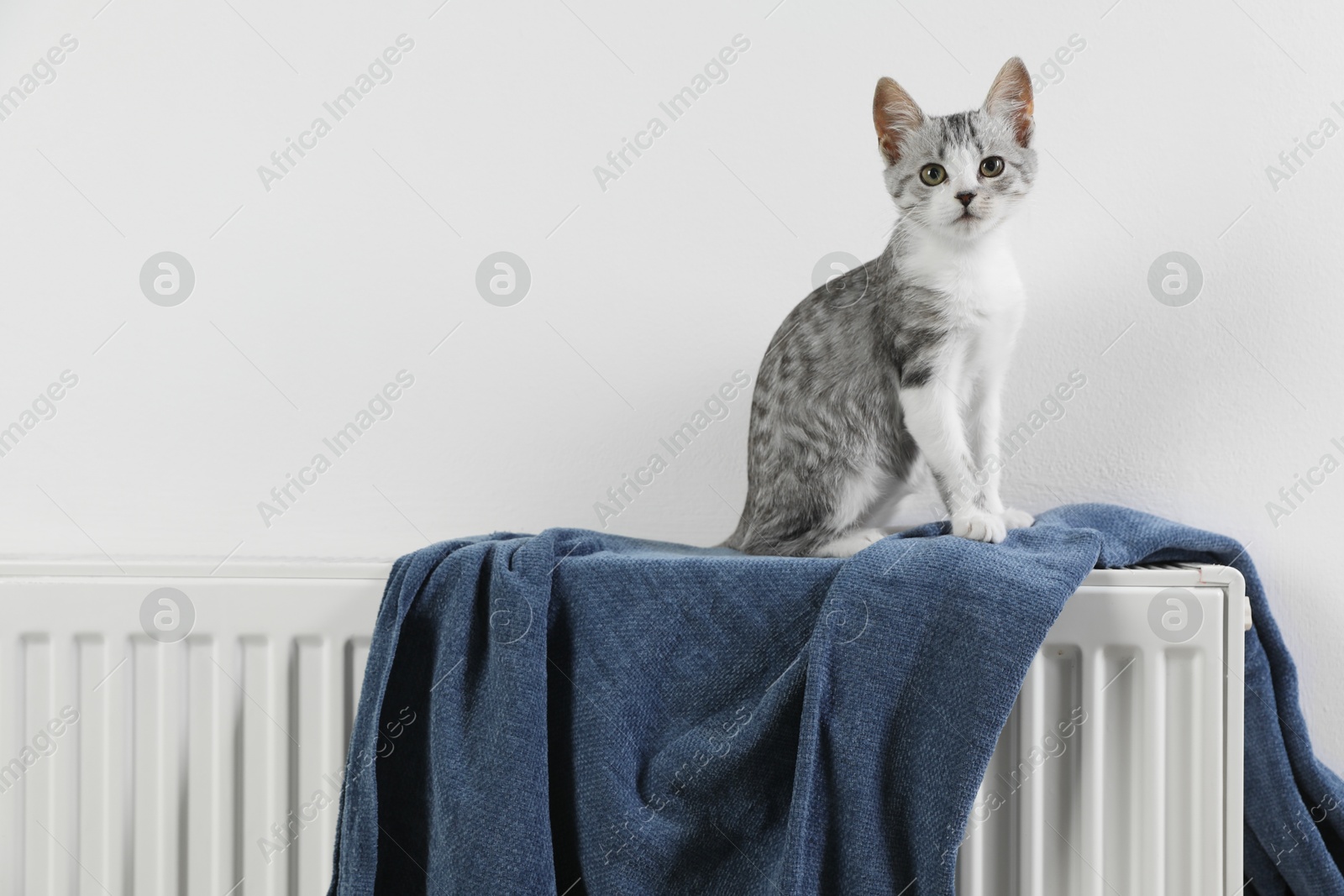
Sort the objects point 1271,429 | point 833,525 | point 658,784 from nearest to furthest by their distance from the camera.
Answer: point 658,784 → point 833,525 → point 1271,429

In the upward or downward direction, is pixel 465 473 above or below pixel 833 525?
above

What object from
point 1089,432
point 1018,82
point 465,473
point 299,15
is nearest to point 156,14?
point 299,15

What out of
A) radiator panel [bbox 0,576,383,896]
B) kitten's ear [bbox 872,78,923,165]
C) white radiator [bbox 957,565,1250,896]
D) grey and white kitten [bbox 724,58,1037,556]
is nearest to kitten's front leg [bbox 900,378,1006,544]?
grey and white kitten [bbox 724,58,1037,556]

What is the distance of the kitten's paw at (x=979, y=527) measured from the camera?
0.67m

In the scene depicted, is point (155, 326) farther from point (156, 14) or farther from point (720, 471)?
point (720, 471)

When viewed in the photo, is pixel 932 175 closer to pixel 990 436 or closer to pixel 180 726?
pixel 990 436

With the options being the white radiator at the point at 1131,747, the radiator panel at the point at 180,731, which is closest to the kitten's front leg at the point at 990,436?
the white radiator at the point at 1131,747

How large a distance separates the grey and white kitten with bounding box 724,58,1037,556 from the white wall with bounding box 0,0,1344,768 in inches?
6.9

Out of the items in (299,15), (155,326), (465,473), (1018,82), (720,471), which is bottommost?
(720,471)

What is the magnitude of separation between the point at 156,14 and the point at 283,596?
80 centimetres

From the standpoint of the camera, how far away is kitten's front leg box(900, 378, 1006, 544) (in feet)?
2.34

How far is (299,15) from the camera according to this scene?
39.5 inches

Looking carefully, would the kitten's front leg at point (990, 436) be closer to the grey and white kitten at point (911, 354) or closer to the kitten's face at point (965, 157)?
the grey and white kitten at point (911, 354)

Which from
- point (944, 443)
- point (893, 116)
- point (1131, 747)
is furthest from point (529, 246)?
point (1131, 747)
